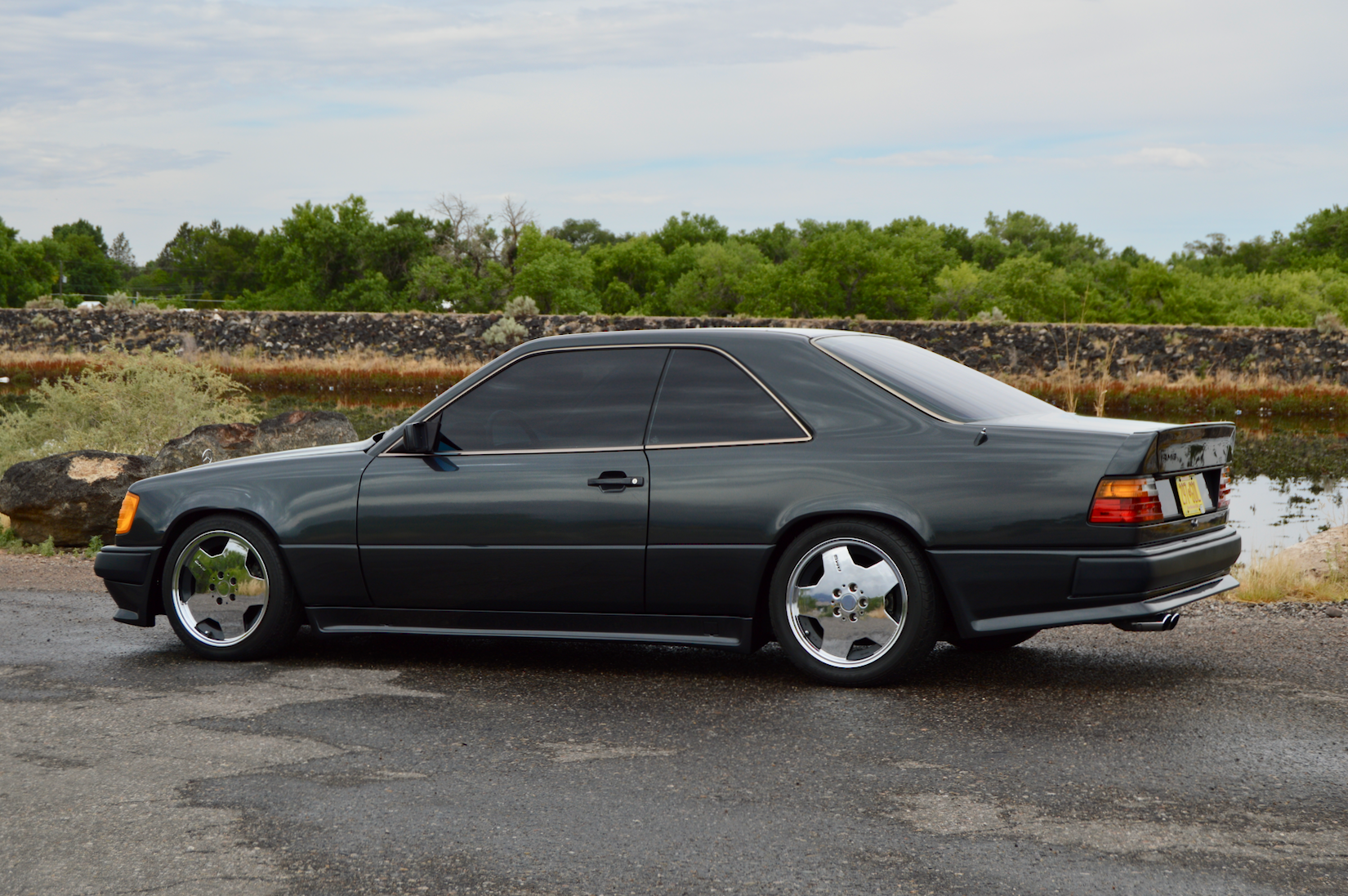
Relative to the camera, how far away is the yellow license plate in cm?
526

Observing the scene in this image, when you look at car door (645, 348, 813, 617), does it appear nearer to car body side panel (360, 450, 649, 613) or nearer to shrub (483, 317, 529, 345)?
car body side panel (360, 450, 649, 613)

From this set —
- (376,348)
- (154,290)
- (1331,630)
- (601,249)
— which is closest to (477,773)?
(1331,630)

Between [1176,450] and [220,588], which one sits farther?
[220,588]

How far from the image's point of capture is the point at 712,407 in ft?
18.5

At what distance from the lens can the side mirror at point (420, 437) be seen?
19.3 feet

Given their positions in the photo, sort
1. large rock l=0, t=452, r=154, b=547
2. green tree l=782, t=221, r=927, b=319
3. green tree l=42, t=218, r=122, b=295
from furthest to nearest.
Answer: green tree l=42, t=218, r=122, b=295
green tree l=782, t=221, r=927, b=319
large rock l=0, t=452, r=154, b=547

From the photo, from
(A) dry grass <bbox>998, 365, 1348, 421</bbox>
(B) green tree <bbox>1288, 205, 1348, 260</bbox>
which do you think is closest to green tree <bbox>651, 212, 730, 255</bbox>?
(B) green tree <bbox>1288, 205, 1348, 260</bbox>

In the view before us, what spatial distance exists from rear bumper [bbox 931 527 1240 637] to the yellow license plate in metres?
0.16

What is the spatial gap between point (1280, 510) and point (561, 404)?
1007 cm

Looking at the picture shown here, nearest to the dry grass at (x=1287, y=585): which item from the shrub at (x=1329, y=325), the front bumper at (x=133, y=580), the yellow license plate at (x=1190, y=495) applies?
the yellow license plate at (x=1190, y=495)

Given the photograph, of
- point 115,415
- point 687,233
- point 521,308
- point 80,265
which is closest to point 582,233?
point 687,233

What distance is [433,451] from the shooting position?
5.96 metres

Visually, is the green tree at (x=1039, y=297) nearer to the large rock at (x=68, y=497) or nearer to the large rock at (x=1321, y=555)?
the large rock at (x=1321, y=555)

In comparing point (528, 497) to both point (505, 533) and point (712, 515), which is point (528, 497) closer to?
point (505, 533)
